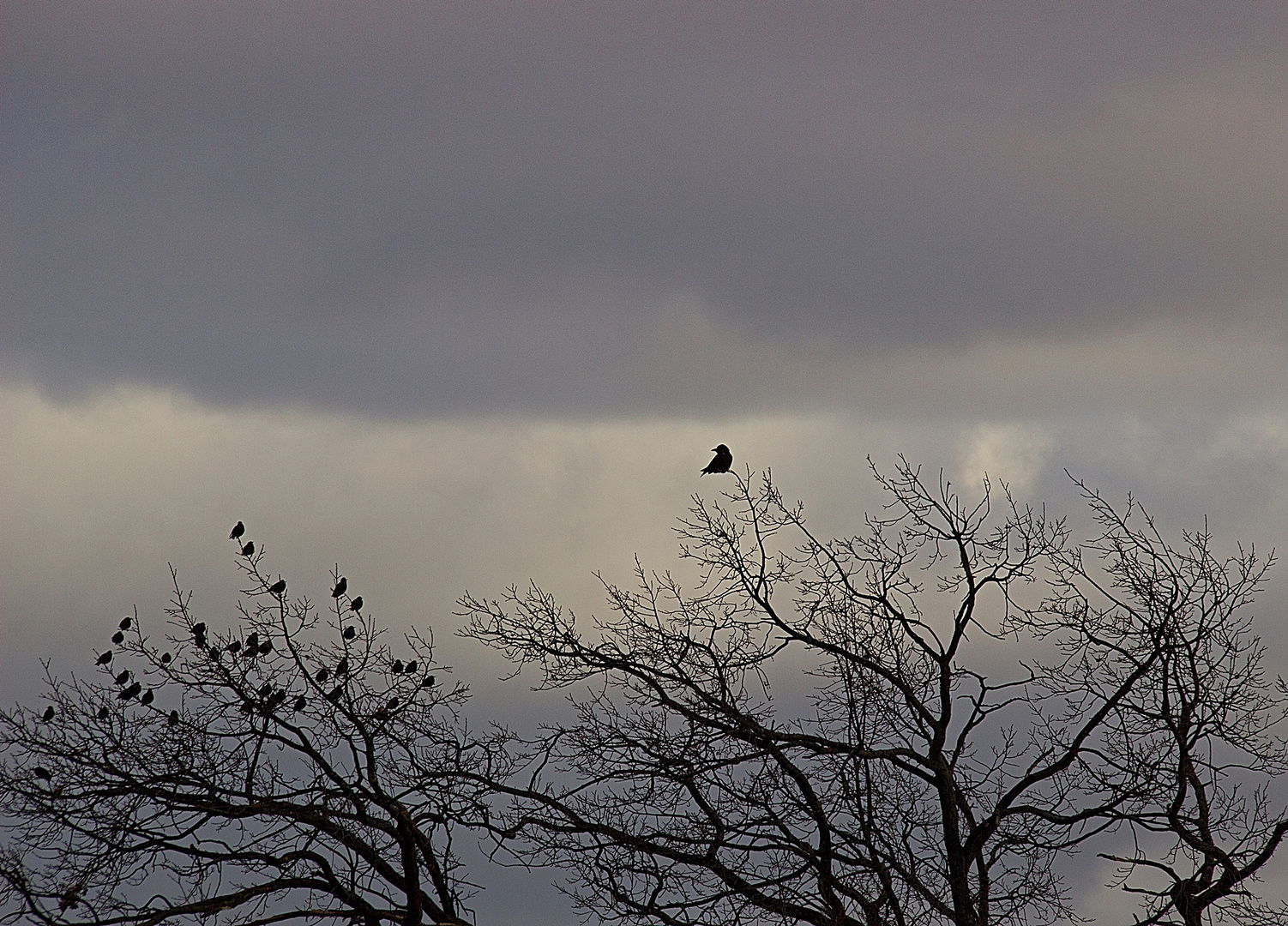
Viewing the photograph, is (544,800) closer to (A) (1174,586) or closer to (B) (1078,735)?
(B) (1078,735)

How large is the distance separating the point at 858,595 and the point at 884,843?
8.26ft

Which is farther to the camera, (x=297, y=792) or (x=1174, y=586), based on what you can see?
(x=1174, y=586)

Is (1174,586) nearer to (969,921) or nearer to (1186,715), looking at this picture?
(1186,715)

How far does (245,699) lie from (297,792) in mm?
1010

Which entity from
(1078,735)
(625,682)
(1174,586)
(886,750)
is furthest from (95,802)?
(1174,586)

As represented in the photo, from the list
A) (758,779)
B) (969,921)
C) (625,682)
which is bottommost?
(969,921)

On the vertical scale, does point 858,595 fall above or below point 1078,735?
above

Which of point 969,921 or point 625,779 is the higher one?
point 625,779

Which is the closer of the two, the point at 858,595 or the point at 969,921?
the point at 969,921

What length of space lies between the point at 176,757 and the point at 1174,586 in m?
9.85

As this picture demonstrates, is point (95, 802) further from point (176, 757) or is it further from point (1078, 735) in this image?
point (1078, 735)

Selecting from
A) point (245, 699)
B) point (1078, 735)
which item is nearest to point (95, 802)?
point (245, 699)

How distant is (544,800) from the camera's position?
14.3 meters

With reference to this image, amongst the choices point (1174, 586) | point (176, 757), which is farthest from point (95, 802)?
point (1174, 586)
